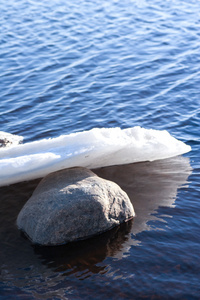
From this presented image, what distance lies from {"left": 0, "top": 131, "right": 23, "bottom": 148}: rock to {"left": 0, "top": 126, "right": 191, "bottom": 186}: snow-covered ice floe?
1.66m

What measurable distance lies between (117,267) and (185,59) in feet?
26.2

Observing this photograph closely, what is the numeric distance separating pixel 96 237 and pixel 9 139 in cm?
313

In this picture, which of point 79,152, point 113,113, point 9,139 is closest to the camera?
point 79,152

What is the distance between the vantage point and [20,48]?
1287 cm

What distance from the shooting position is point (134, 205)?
6.15 metres

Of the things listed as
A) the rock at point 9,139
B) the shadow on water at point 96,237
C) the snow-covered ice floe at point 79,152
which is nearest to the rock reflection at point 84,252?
the shadow on water at point 96,237

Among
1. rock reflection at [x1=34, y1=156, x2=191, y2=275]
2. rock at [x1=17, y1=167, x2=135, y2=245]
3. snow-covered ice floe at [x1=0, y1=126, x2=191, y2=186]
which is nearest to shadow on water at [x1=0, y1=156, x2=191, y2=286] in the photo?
rock reflection at [x1=34, y1=156, x2=191, y2=275]

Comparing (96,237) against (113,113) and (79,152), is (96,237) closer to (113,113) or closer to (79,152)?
(79,152)

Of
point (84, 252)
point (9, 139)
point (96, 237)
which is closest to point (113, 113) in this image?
point (9, 139)

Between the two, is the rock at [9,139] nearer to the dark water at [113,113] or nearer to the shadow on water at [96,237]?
the dark water at [113,113]

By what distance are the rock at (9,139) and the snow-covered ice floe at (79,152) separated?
166cm

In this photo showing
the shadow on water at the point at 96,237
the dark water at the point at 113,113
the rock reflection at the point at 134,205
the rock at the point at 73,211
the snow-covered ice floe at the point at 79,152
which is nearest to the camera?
the dark water at the point at 113,113

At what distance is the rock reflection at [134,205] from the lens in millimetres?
5133

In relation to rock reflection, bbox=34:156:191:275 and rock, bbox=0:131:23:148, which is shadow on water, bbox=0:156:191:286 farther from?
rock, bbox=0:131:23:148
